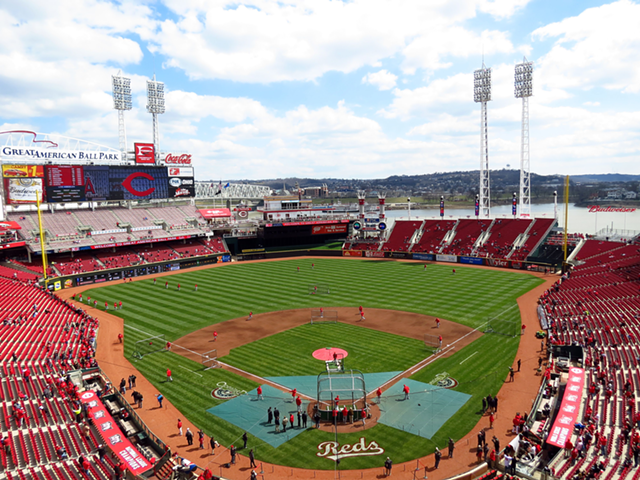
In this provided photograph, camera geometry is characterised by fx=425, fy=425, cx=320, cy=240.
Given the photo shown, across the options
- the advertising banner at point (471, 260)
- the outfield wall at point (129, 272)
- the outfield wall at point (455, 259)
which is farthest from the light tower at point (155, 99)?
the advertising banner at point (471, 260)

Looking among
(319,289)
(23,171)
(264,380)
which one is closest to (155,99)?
(23,171)

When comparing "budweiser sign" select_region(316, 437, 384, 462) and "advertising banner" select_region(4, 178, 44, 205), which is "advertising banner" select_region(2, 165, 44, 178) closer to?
"advertising banner" select_region(4, 178, 44, 205)

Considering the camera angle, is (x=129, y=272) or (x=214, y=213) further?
(x=214, y=213)

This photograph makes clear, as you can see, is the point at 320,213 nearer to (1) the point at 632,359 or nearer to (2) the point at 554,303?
(2) the point at 554,303

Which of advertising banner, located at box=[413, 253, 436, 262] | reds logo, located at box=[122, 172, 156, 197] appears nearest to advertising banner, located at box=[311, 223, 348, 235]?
advertising banner, located at box=[413, 253, 436, 262]

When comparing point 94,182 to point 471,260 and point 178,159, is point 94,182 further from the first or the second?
point 471,260
